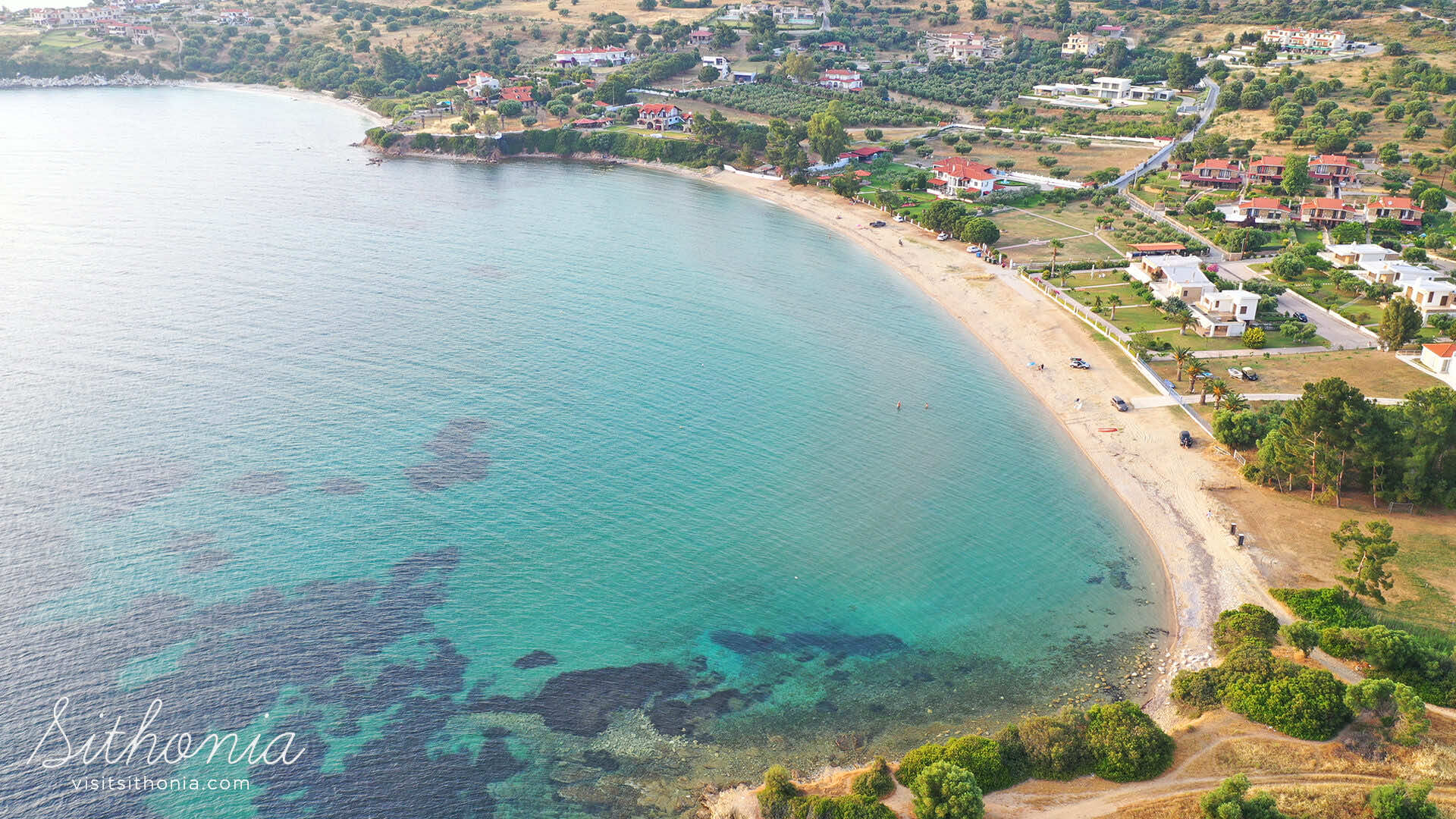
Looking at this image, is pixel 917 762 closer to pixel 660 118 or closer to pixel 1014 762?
pixel 1014 762

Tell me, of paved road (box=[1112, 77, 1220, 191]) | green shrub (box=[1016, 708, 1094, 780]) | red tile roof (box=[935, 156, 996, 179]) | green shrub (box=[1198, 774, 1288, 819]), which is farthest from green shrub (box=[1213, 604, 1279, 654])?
paved road (box=[1112, 77, 1220, 191])

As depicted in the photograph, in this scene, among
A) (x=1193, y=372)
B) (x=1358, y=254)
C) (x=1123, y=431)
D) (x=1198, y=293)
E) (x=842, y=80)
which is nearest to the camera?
(x=1123, y=431)

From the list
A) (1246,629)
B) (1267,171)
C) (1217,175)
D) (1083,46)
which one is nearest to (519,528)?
(1246,629)

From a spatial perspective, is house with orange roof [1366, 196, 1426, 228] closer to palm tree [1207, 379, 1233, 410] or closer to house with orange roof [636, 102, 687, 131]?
palm tree [1207, 379, 1233, 410]

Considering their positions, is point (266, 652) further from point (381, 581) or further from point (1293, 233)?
point (1293, 233)

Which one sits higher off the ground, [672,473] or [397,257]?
[397,257]

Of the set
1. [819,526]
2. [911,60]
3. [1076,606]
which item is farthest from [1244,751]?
[911,60]

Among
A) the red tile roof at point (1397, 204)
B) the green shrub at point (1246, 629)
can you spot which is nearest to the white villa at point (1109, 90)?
the red tile roof at point (1397, 204)
